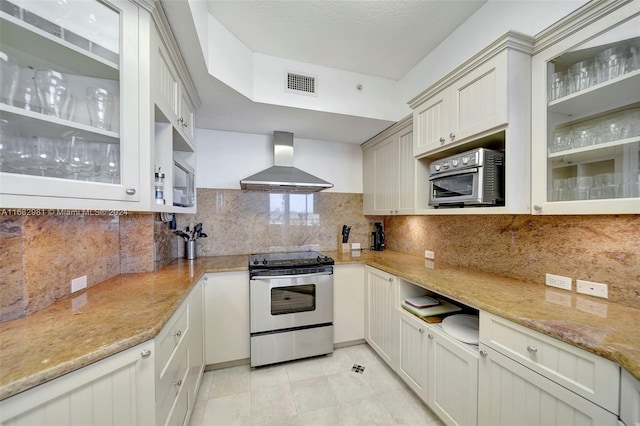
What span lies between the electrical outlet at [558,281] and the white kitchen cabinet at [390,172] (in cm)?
101

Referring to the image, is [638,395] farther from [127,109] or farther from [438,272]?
[127,109]

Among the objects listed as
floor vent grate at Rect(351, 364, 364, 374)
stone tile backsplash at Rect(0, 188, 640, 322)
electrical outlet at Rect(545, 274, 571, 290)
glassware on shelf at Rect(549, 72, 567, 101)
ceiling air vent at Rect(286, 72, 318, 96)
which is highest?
ceiling air vent at Rect(286, 72, 318, 96)

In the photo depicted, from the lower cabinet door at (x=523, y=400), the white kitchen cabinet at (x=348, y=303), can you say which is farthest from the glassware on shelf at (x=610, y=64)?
the white kitchen cabinet at (x=348, y=303)

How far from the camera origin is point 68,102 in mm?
984

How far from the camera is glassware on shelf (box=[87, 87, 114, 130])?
3.43ft

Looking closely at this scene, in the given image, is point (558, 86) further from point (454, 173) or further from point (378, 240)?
point (378, 240)

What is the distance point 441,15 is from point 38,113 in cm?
236

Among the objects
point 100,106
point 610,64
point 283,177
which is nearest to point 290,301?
point 283,177

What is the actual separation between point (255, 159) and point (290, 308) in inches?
68.2

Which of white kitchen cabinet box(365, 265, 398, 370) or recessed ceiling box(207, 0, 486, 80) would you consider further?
white kitchen cabinet box(365, 265, 398, 370)

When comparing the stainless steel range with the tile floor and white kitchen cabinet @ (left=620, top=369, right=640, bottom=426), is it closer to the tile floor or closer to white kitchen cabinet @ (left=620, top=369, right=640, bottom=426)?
the tile floor

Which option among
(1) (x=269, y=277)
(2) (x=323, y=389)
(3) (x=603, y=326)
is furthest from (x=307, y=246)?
(3) (x=603, y=326)

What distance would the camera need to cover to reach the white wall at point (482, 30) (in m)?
1.30

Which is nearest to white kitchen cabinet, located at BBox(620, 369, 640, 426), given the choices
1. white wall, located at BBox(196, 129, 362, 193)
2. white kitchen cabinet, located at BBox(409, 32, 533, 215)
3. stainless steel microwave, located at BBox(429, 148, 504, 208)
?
white kitchen cabinet, located at BBox(409, 32, 533, 215)
